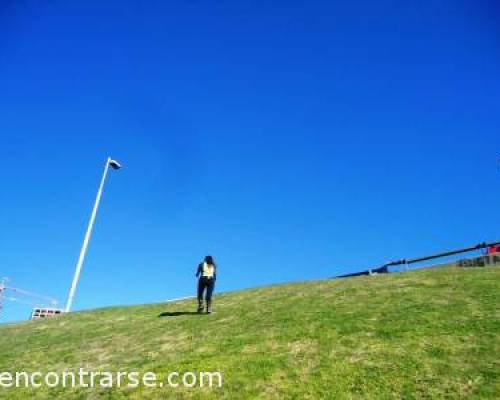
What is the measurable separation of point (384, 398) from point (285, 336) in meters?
3.99

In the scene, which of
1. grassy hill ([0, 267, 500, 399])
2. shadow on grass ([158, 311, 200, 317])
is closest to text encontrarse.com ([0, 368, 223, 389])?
grassy hill ([0, 267, 500, 399])

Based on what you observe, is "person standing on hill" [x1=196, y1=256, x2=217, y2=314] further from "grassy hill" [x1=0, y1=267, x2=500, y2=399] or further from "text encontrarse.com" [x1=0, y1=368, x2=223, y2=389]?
"text encontrarse.com" [x1=0, y1=368, x2=223, y2=389]

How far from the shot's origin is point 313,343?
10.6m

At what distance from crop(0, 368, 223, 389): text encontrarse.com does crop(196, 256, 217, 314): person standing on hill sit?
5.83 meters

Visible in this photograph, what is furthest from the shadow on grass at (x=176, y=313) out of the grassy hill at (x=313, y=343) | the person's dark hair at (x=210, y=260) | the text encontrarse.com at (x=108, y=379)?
the text encontrarse.com at (x=108, y=379)

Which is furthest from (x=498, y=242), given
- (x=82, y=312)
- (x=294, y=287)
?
(x=82, y=312)

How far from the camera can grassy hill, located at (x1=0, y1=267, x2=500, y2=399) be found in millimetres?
8445

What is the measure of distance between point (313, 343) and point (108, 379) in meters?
4.81

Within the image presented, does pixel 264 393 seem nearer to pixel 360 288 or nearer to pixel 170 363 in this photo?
pixel 170 363

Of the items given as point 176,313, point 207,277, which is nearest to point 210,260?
point 207,277

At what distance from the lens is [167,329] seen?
1438 cm

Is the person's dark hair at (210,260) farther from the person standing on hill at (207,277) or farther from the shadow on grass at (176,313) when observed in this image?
the shadow on grass at (176,313)

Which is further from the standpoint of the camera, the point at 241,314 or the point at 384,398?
the point at 241,314

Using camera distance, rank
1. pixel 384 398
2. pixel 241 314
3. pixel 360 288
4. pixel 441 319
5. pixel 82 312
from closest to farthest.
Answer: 1. pixel 384 398
2. pixel 441 319
3. pixel 241 314
4. pixel 360 288
5. pixel 82 312
